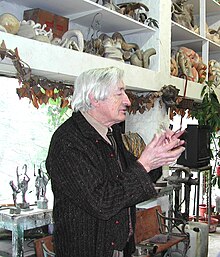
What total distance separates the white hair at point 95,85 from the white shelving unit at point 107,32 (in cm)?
42

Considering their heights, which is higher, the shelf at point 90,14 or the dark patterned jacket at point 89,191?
the shelf at point 90,14

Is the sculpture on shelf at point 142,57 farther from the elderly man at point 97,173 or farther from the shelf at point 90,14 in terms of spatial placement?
the elderly man at point 97,173

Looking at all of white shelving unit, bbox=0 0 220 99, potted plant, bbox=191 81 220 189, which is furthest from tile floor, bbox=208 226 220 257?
white shelving unit, bbox=0 0 220 99

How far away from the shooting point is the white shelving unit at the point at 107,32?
2176mm

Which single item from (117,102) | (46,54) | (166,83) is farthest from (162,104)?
(117,102)

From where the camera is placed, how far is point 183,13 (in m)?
3.81

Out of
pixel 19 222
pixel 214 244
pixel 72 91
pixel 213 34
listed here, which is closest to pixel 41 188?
pixel 19 222

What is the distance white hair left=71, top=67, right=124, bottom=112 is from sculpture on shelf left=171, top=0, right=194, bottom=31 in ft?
6.62

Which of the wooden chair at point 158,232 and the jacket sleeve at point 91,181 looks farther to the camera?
the wooden chair at point 158,232

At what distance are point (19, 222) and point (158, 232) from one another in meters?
1.34

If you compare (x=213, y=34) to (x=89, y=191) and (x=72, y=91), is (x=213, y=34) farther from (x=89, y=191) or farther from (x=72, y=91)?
(x=89, y=191)

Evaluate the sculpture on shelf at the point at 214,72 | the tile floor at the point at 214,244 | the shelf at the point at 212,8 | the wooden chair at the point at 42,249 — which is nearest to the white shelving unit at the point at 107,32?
the shelf at the point at 212,8

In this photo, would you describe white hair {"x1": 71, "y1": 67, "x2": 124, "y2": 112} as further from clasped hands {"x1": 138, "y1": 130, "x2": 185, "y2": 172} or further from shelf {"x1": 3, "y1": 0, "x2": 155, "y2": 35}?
shelf {"x1": 3, "y1": 0, "x2": 155, "y2": 35}

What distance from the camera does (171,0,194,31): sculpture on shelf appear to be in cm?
367
